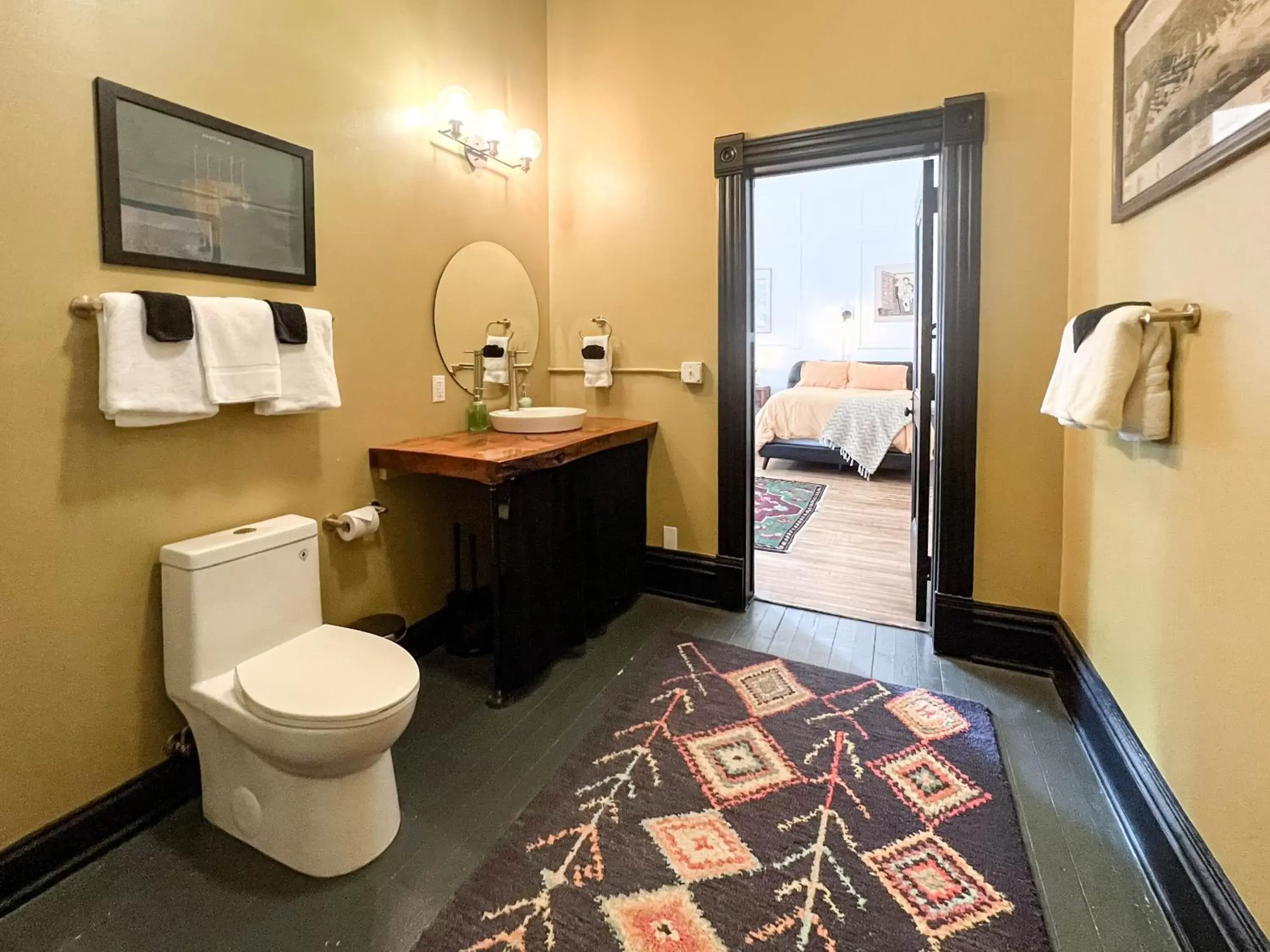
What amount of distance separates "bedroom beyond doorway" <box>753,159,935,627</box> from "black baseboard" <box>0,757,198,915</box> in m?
2.30

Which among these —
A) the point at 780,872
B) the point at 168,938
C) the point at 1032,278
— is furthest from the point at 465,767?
the point at 1032,278

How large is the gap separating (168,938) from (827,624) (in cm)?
229

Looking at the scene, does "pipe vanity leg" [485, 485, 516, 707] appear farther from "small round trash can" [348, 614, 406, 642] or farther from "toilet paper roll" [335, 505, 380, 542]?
"toilet paper roll" [335, 505, 380, 542]

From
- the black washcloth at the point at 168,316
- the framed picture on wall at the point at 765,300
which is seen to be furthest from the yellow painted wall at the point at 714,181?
the framed picture on wall at the point at 765,300

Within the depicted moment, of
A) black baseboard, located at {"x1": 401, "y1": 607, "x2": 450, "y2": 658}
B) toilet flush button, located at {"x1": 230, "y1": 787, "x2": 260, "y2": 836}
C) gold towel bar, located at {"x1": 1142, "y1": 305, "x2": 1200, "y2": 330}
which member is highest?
gold towel bar, located at {"x1": 1142, "y1": 305, "x2": 1200, "y2": 330}

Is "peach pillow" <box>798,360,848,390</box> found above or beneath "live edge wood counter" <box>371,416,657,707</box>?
above

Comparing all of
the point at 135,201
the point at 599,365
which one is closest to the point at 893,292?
the point at 599,365

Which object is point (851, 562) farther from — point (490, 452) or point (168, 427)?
point (168, 427)

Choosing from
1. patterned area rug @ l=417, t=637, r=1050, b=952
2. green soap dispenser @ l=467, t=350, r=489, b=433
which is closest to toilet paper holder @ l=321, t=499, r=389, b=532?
green soap dispenser @ l=467, t=350, r=489, b=433

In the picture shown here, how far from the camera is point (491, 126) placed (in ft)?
7.95

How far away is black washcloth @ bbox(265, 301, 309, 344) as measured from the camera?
5.45 ft

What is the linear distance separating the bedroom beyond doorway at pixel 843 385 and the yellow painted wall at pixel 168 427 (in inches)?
58.2

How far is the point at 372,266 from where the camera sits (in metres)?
2.08

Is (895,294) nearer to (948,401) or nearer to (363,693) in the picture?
(948,401)
